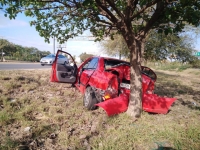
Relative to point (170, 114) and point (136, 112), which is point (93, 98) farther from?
point (170, 114)

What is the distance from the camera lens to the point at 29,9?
4.71 meters

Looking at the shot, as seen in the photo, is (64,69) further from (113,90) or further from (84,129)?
(84,129)

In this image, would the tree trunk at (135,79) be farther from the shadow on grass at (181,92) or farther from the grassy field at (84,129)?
the shadow on grass at (181,92)

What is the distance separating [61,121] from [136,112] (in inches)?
73.4

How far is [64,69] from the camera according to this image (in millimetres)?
6609

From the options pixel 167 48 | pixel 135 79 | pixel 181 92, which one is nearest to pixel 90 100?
pixel 135 79

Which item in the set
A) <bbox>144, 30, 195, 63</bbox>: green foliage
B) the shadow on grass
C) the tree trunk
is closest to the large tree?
the tree trunk

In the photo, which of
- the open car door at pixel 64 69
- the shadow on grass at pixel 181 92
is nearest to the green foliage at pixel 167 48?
the shadow on grass at pixel 181 92

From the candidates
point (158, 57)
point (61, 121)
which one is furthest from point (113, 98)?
point (158, 57)

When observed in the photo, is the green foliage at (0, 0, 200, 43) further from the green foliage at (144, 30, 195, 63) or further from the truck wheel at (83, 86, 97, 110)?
the green foliage at (144, 30, 195, 63)

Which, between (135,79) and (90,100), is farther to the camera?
(90,100)

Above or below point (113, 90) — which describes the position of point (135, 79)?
above

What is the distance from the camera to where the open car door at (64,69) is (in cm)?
612

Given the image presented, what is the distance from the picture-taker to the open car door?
6.12 metres
